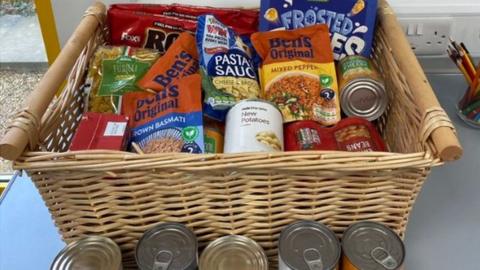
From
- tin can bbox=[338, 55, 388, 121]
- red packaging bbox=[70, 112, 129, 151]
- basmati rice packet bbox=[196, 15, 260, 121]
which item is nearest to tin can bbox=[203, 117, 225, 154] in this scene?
basmati rice packet bbox=[196, 15, 260, 121]

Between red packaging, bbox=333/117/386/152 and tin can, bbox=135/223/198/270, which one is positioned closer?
tin can, bbox=135/223/198/270

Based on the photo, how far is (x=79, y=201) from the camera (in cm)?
75

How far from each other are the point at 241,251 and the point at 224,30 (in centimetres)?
46

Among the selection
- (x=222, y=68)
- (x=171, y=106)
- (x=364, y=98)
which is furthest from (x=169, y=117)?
(x=364, y=98)

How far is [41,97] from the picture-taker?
31.5 inches

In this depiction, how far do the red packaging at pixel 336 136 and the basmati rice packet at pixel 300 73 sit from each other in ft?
0.11

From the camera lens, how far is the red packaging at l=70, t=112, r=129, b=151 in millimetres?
788

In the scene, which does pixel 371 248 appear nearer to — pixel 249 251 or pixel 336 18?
pixel 249 251

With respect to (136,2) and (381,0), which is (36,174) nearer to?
(136,2)

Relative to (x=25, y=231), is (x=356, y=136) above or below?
above

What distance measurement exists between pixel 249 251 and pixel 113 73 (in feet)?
1.51

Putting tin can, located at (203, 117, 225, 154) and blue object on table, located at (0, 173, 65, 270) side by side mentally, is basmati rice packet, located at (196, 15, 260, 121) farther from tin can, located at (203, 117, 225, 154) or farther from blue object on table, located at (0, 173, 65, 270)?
blue object on table, located at (0, 173, 65, 270)

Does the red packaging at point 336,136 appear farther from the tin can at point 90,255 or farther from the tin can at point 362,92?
the tin can at point 90,255

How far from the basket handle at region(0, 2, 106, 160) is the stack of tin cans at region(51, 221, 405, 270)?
0.16 meters
